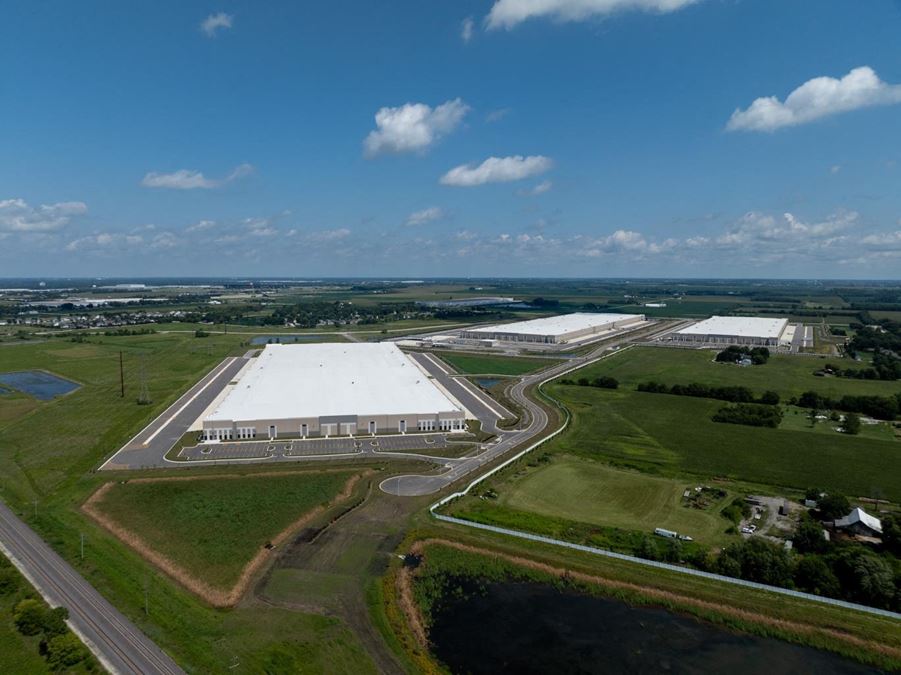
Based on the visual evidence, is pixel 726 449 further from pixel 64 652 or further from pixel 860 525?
pixel 64 652

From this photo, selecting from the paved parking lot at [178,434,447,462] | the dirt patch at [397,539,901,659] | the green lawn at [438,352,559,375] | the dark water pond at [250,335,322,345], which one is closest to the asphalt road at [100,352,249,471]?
the paved parking lot at [178,434,447,462]

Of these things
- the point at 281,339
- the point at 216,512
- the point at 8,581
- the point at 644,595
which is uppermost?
the point at 281,339

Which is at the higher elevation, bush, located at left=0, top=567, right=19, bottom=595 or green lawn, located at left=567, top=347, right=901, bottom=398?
green lawn, located at left=567, top=347, right=901, bottom=398

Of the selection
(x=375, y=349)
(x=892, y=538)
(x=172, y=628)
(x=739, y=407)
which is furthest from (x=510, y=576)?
(x=375, y=349)

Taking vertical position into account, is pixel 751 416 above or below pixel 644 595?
above

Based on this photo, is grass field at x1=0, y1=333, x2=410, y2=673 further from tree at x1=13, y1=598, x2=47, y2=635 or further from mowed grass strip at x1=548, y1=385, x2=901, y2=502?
mowed grass strip at x1=548, y1=385, x2=901, y2=502

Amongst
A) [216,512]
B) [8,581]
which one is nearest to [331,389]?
[216,512]

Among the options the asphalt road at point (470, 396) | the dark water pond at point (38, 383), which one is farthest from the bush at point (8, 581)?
the dark water pond at point (38, 383)

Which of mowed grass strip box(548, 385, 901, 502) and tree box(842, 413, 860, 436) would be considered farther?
tree box(842, 413, 860, 436)
